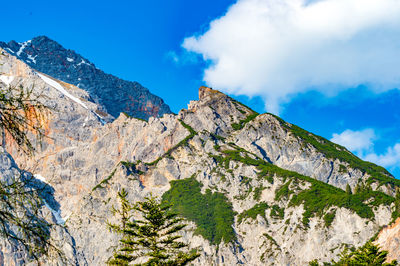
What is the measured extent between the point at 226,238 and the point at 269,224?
1952cm

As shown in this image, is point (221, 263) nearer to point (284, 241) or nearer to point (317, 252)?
point (284, 241)

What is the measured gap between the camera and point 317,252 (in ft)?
492

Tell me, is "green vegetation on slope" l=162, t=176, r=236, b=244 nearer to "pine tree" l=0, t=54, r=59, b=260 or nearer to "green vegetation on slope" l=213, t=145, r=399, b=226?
"green vegetation on slope" l=213, t=145, r=399, b=226

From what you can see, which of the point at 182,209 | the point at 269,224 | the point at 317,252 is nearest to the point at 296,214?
the point at 269,224

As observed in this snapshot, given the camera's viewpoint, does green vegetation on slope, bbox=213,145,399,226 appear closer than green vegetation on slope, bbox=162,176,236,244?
Yes

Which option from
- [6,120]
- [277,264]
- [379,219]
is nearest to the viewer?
[6,120]

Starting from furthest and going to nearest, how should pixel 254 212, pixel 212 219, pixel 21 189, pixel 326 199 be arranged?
pixel 212 219 → pixel 254 212 → pixel 326 199 → pixel 21 189

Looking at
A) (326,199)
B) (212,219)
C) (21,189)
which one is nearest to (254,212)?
(212,219)

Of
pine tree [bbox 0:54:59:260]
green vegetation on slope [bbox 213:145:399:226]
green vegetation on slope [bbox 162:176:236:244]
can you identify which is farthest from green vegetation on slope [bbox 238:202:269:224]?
pine tree [bbox 0:54:59:260]

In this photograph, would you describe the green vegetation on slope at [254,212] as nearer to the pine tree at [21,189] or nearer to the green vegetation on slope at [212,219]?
the green vegetation on slope at [212,219]

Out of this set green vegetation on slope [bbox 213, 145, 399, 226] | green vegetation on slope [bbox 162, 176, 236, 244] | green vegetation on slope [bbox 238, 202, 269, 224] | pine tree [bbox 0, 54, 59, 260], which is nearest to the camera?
pine tree [bbox 0, 54, 59, 260]

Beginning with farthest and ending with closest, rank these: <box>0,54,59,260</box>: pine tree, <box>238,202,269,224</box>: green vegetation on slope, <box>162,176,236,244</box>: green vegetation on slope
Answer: <box>238,202,269,224</box>: green vegetation on slope → <box>162,176,236,244</box>: green vegetation on slope → <box>0,54,59,260</box>: pine tree

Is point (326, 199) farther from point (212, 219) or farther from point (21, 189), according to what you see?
point (21, 189)

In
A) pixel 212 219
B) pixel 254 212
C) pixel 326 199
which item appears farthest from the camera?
pixel 212 219
